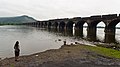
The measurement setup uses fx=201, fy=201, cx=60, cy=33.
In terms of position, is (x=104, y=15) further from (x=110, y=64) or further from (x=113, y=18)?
(x=110, y=64)

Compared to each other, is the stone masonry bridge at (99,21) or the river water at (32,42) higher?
the stone masonry bridge at (99,21)

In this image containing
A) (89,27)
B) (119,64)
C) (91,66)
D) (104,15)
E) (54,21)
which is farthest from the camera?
(54,21)

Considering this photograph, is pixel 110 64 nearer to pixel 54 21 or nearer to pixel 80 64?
pixel 80 64

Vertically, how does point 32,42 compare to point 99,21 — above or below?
below

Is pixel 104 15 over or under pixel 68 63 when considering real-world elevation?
over

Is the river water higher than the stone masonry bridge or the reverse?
the reverse

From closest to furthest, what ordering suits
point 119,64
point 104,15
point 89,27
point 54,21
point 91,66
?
1. point 91,66
2. point 119,64
3. point 104,15
4. point 89,27
5. point 54,21

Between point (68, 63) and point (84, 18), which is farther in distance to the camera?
point (84, 18)

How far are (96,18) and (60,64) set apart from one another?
65.2 m

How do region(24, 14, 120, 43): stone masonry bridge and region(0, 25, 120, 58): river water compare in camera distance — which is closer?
region(0, 25, 120, 58): river water

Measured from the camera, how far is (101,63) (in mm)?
20109

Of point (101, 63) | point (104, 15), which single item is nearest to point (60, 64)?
point (101, 63)

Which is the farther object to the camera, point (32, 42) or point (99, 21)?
point (99, 21)

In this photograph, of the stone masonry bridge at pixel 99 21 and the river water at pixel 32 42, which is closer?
the river water at pixel 32 42
